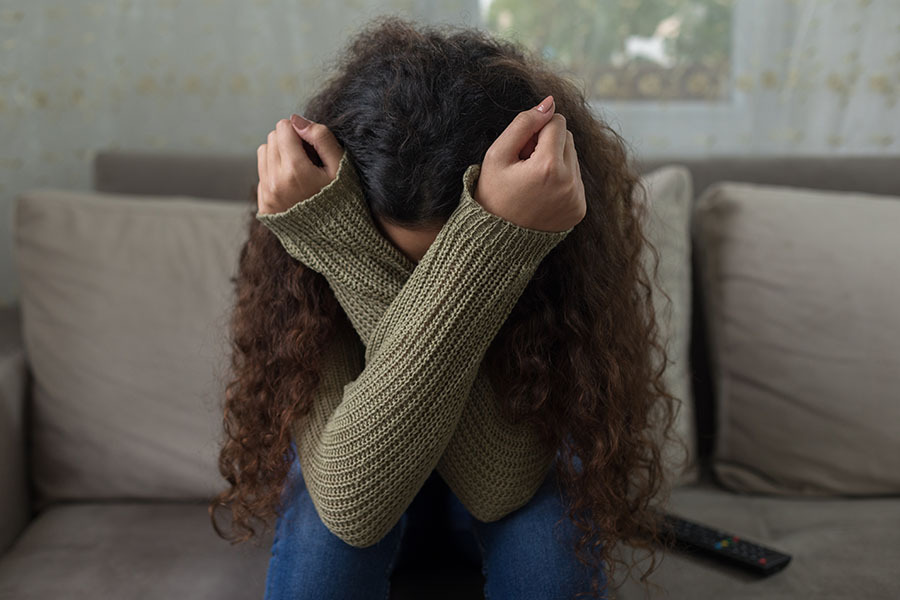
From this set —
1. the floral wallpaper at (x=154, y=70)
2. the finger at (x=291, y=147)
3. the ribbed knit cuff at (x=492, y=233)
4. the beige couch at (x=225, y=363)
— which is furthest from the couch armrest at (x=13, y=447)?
the ribbed knit cuff at (x=492, y=233)

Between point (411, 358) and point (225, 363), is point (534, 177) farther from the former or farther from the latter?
point (225, 363)

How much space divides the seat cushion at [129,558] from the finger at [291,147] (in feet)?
1.56

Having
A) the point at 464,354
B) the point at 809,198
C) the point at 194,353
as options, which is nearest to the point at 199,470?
the point at 194,353

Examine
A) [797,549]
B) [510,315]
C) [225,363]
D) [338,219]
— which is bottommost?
[797,549]

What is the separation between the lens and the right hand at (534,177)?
660 mm

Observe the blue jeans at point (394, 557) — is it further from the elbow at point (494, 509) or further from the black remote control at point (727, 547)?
the black remote control at point (727, 547)

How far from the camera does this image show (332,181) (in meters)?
0.72

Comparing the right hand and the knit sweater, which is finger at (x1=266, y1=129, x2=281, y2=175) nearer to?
the knit sweater

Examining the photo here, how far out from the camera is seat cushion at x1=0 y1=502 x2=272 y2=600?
899 millimetres

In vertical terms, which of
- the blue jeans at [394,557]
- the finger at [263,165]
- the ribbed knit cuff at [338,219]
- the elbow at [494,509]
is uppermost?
the finger at [263,165]

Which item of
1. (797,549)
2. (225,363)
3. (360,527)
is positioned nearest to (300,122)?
(360,527)

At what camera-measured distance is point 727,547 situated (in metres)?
0.94

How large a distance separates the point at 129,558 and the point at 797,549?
2.57 ft

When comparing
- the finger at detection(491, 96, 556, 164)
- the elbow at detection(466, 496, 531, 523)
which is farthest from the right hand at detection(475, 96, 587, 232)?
the elbow at detection(466, 496, 531, 523)
